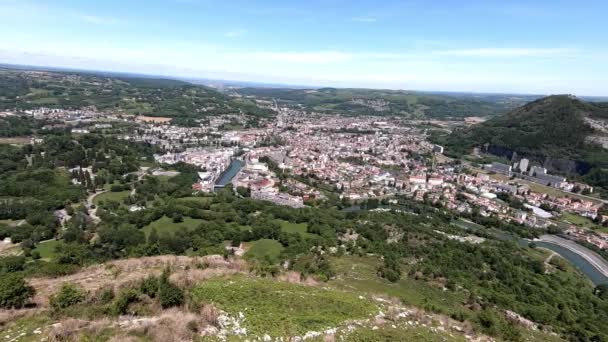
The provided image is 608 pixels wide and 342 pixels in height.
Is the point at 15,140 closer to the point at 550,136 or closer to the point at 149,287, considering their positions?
the point at 149,287

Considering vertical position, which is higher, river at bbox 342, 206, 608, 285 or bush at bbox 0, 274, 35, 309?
bush at bbox 0, 274, 35, 309

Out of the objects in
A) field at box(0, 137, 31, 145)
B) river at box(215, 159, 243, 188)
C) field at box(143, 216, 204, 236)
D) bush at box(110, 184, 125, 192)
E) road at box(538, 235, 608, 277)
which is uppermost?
field at box(0, 137, 31, 145)

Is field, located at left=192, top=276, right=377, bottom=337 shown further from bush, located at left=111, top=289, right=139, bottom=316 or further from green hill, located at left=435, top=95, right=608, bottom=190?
green hill, located at left=435, top=95, right=608, bottom=190

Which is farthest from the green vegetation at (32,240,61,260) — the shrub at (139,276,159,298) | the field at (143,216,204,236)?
the shrub at (139,276,159,298)

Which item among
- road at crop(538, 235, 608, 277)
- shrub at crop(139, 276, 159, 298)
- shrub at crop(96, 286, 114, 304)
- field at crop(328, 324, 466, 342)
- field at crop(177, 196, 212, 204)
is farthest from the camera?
field at crop(177, 196, 212, 204)

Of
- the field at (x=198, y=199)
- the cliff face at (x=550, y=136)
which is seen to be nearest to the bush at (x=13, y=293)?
the field at (x=198, y=199)
